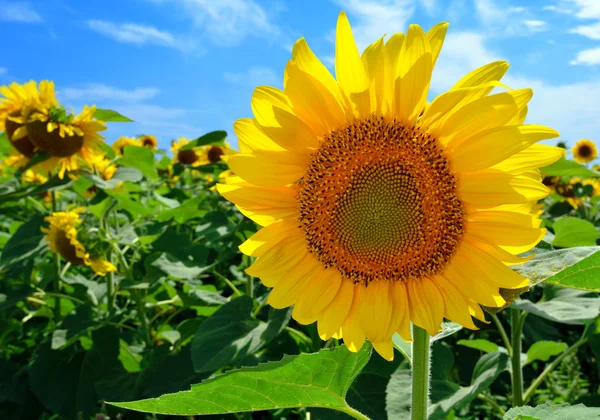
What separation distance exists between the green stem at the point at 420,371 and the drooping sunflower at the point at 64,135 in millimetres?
2944

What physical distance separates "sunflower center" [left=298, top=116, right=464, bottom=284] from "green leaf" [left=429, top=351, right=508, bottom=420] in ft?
2.59

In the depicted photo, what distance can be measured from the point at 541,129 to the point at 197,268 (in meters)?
2.09

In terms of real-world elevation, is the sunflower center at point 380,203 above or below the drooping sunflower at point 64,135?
below

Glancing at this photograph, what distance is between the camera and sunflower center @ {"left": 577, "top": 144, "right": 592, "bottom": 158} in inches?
376

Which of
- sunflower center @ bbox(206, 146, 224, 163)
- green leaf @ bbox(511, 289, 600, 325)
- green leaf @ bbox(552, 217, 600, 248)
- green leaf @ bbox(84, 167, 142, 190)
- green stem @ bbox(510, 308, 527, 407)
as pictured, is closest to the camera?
green leaf @ bbox(511, 289, 600, 325)

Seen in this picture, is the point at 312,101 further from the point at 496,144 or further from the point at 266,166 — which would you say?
the point at 496,144

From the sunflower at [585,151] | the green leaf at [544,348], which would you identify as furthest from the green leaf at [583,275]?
the sunflower at [585,151]

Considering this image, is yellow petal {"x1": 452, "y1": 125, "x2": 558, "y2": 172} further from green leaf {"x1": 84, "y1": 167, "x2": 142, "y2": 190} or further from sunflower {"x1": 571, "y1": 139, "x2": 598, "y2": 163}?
sunflower {"x1": 571, "y1": 139, "x2": 598, "y2": 163}

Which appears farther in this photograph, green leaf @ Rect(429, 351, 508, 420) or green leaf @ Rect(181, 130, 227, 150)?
green leaf @ Rect(181, 130, 227, 150)

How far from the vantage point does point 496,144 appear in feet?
3.81

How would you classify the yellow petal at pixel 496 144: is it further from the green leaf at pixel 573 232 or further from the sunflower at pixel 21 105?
the sunflower at pixel 21 105

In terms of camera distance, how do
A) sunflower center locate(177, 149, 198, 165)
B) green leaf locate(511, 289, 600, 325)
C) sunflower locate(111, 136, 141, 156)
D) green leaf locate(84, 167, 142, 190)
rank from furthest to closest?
sunflower locate(111, 136, 141, 156), sunflower center locate(177, 149, 198, 165), green leaf locate(84, 167, 142, 190), green leaf locate(511, 289, 600, 325)

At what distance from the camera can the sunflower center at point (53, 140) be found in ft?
11.8

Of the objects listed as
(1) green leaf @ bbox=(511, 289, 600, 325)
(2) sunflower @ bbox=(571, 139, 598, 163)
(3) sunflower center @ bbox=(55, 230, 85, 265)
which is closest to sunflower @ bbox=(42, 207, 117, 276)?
(3) sunflower center @ bbox=(55, 230, 85, 265)
